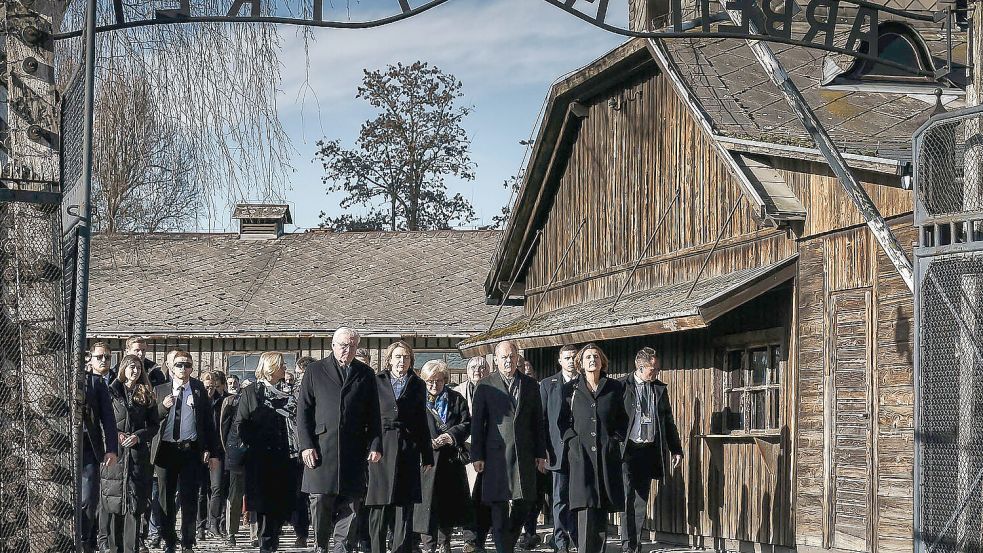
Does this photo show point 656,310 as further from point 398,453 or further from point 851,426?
point 398,453

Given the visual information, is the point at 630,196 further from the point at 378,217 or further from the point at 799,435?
the point at 378,217

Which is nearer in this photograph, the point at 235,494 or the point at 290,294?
the point at 235,494

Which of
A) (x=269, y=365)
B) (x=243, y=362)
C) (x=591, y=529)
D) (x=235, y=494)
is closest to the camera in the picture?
(x=591, y=529)

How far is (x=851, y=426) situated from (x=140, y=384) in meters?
6.59

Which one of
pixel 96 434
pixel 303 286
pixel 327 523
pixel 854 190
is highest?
pixel 303 286

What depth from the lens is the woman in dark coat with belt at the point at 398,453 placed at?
13.8m

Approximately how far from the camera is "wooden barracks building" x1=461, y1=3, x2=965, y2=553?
13828 mm

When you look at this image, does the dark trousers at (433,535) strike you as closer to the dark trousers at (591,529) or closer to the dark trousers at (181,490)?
the dark trousers at (591,529)

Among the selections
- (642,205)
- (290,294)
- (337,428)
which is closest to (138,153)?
(337,428)

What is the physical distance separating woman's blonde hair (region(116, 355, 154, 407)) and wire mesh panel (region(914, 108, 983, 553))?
7.35m

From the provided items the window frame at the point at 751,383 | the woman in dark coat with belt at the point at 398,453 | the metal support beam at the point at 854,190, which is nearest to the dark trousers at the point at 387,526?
the woman in dark coat with belt at the point at 398,453

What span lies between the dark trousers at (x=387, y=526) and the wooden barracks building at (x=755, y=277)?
3266mm

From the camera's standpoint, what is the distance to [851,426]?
46.3 ft

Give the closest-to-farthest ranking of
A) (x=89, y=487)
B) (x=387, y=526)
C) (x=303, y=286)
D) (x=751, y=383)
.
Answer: (x=89, y=487)
(x=387, y=526)
(x=751, y=383)
(x=303, y=286)
